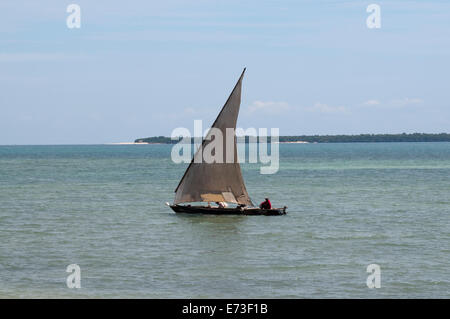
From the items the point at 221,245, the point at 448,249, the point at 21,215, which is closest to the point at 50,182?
the point at 21,215

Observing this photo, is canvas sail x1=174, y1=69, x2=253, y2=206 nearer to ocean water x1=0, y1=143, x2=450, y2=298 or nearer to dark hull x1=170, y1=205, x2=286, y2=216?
dark hull x1=170, y1=205, x2=286, y2=216

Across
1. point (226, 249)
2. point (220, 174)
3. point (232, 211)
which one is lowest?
point (226, 249)

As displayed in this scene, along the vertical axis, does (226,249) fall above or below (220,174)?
below

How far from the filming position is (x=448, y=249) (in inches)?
1367

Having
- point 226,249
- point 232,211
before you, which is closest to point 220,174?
point 232,211

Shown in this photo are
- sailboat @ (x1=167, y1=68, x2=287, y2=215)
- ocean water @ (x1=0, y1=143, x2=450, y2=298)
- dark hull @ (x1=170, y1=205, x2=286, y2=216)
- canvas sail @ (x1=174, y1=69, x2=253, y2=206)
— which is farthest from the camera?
dark hull @ (x1=170, y1=205, x2=286, y2=216)

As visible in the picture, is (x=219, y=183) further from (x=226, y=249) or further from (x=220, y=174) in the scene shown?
(x=226, y=249)

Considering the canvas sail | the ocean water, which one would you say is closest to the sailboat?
the canvas sail

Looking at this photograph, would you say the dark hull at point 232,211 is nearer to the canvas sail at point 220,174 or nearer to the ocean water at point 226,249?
the ocean water at point 226,249

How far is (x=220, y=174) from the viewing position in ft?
151

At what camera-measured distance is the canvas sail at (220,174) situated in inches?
1759

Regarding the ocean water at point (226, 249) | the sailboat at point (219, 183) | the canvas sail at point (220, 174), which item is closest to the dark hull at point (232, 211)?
the sailboat at point (219, 183)

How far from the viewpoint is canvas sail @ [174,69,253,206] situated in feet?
147
